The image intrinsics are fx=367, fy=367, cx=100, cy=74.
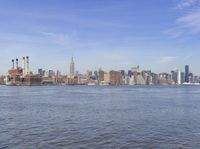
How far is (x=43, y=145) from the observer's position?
37.1 m

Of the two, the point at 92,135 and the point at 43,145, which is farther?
the point at 92,135

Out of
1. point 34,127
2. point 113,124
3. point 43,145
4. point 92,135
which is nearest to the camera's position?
point 43,145

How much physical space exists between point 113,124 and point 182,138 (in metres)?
13.3

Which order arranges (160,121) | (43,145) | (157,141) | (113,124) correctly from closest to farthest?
1. (43,145)
2. (157,141)
3. (113,124)
4. (160,121)

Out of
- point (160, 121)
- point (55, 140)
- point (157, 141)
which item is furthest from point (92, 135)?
point (160, 121)

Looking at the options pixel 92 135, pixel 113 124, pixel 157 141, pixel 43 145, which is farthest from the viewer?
pixel 113 124

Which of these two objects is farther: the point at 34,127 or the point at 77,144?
the point at 34,127

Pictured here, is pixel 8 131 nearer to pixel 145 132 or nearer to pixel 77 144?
pixel 77 144

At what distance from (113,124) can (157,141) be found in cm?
1374

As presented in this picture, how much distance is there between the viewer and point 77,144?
38.0 m

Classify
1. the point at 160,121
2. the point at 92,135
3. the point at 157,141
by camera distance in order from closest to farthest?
the point at 157,141, the point at 92,135, the point at 160,121

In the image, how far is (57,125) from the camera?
5131cm

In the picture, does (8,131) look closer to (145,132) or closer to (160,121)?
(145,132)

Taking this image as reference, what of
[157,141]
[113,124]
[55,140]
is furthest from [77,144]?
[113,124]
